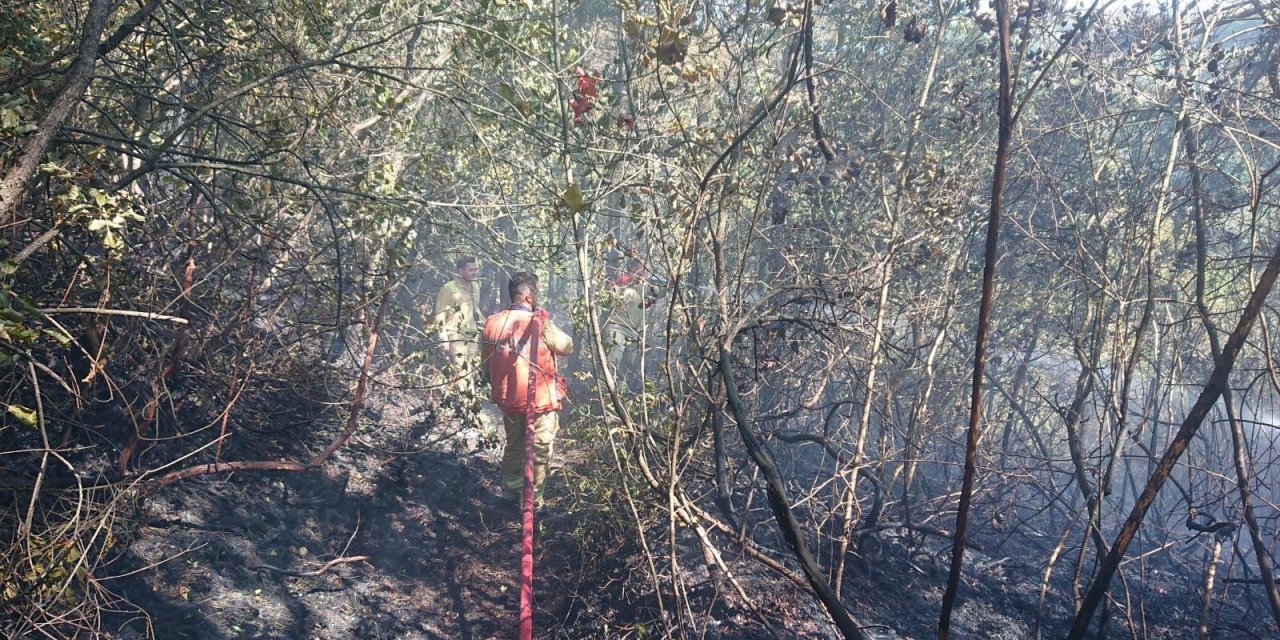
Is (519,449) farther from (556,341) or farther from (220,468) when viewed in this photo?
(220,468)

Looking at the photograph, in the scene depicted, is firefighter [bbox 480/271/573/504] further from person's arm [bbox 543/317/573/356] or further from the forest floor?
the forest floor

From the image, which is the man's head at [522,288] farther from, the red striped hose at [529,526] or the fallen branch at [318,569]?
the fallen branch at [318,569]

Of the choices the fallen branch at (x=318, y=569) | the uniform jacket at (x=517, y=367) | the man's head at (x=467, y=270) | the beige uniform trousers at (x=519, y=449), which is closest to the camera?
the fallen branch at (x=318, y=569)

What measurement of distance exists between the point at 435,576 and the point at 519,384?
1550 millimetres

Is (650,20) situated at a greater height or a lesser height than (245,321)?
greater

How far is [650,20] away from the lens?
318cm

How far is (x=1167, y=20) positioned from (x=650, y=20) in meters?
4.54

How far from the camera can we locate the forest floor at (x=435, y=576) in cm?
380

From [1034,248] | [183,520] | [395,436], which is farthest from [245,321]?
[1034,248]

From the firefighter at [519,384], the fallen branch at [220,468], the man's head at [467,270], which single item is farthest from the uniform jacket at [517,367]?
the man's head at [467,270]

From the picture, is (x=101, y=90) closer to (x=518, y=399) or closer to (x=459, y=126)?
(x=518, y=399)

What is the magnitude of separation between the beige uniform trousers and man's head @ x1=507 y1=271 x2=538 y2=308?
0.93m

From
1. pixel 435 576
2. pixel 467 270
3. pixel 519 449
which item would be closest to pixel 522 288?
pixel 519 449

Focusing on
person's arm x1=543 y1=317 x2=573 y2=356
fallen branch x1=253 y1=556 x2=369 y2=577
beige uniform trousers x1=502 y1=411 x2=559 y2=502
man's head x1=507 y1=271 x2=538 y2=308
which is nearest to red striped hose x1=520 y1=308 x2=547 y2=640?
person's arm x1=543 y1=317 x2=573 y2=356
